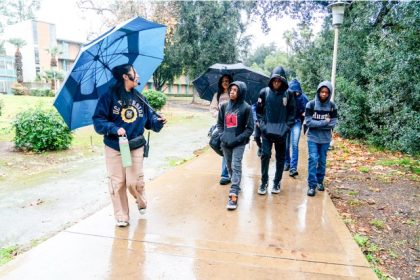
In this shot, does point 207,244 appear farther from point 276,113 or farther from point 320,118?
point 320,118

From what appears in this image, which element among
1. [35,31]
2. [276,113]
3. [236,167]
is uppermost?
[35,31]

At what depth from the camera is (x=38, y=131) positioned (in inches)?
335

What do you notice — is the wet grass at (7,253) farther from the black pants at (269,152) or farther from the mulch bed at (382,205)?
the mulch bed at (382,205)

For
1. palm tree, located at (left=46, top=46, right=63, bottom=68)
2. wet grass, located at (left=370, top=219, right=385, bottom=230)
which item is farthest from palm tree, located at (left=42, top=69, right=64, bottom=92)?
wet grass, located at (left=370, top=219, right=385, bottom=230)

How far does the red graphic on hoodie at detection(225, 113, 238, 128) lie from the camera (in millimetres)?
4598

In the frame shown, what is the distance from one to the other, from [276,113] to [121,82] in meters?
2.17

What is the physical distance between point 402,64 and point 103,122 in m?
6.98

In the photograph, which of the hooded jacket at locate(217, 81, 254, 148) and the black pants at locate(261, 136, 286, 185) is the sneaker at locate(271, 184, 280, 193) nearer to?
the black pants at locate(261, 136, 286, 185)

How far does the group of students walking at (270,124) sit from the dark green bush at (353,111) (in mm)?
6127

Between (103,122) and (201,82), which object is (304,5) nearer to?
(201,82)

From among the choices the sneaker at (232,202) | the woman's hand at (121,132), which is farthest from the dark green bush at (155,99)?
the woman's hand at (121,132)

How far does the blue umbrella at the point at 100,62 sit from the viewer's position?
357 cm

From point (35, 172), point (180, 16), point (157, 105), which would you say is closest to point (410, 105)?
point (35, 172)

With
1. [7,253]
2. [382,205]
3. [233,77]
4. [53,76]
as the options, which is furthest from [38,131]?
[53,76]
